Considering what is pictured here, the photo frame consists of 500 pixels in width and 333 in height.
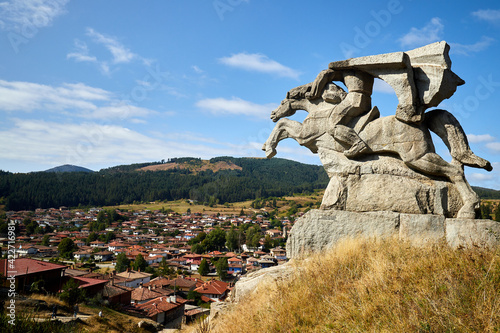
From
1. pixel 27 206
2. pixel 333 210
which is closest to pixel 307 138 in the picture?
pixel 333 210

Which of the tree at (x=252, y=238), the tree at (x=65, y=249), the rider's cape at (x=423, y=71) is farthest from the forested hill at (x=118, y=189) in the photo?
the rider's cape at (x=423, y=71)

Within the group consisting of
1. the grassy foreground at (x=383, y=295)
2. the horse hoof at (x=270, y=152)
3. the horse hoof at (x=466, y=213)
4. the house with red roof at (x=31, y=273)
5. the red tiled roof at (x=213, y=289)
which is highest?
the horse hoof at (x=270, y=152)

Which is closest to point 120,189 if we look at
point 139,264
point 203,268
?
point 139,264

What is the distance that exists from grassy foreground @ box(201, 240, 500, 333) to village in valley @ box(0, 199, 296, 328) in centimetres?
289

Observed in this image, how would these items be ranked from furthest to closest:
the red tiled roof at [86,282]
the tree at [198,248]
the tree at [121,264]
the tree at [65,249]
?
the tree at [198,248] < the tree at [65,249] < the tree at [121,264] < the red tiled roof at [86,282]

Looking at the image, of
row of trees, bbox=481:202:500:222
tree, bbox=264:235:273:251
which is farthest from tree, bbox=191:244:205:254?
row of trees, bbox=481:202:500:222

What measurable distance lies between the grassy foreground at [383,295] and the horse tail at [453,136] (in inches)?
87.1

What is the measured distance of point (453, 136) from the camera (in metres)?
7.00

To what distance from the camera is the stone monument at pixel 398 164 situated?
6.60 meters

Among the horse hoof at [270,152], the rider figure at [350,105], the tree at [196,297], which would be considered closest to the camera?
the rider figure at [350,105]

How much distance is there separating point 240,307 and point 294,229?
6.48ft

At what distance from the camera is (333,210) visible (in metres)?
7.02

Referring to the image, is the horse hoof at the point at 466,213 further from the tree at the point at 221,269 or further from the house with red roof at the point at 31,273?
the tree at the point at 221,269

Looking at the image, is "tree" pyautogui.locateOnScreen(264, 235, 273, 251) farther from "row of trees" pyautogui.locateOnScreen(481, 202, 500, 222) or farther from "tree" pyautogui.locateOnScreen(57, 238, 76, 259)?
"row of trees" pyautogui.locateOnScreen(481, 202, 500, 222)
